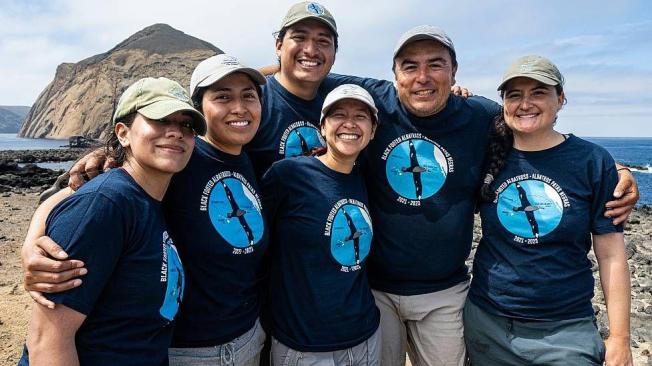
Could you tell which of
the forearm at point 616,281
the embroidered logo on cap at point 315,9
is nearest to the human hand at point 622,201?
the forearm at point 616,281

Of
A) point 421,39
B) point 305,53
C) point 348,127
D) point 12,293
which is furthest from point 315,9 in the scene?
point 12,293

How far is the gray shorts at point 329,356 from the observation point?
345 cm

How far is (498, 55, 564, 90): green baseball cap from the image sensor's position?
A: 3.54 m

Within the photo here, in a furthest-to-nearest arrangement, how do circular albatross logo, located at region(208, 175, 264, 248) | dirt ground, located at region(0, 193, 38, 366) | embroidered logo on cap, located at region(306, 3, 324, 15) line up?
dirt ground, located at region(0, 193, 38, 366) → embroidered logo on cap, located at region(306, 3, 324, 15) → circular albatross logo, located at region(208, 175, 264, 248)

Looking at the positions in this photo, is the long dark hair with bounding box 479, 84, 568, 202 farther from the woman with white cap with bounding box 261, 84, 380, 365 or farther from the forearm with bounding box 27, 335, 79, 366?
the forearm with bounding box 27, 335, 79, 366

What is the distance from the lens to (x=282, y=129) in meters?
4.20

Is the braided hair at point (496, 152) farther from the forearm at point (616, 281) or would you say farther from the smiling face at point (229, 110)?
the smiling face at point (229, 110)

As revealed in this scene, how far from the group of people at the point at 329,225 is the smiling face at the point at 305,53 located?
0.06 feet

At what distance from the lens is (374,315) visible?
12.3 feet

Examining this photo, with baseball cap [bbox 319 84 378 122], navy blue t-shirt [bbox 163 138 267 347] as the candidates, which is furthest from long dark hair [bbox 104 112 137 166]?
baseball cap [bbox 319 84 378 122]

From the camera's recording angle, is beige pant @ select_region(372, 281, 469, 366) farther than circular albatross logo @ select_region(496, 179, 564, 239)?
Yes

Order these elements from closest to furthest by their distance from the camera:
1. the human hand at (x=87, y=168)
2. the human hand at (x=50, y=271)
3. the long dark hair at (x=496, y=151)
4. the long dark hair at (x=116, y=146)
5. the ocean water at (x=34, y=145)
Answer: the human hand at (x=50, y=271), the long dark hair at (x=116, y=146), the human hand at (x=87, y=168), the long dark hair at (x=496, y=151), the ocean water at (x=34, y=145)

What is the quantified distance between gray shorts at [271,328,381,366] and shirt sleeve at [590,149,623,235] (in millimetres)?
1942

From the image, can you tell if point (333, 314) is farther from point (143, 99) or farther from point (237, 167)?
point (143, 99)
